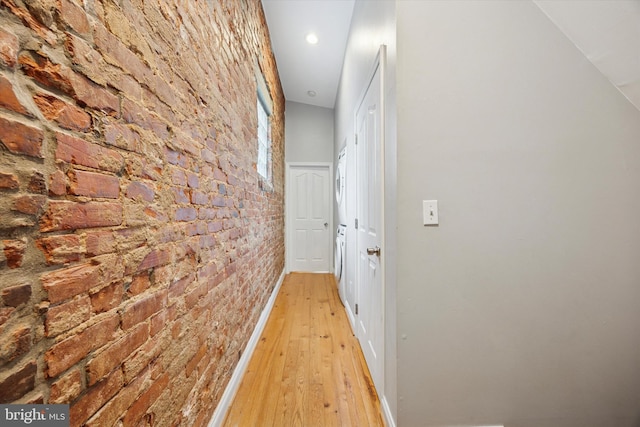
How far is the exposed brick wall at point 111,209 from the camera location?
1.53 ft

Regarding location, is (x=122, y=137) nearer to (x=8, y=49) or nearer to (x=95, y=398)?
(x=8, y=49)

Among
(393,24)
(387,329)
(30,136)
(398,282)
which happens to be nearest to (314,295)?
(387,329)

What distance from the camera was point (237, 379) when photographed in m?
1.63

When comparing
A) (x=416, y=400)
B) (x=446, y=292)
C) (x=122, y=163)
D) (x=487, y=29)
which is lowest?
(x=416, y=400)

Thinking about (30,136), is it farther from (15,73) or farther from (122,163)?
(122,163)

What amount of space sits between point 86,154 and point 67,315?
0.36m

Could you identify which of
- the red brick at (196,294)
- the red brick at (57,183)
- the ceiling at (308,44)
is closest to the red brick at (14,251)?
the red brick at (57,183)

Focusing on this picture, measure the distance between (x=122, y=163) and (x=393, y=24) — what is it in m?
1.33

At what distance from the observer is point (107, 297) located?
0.65m

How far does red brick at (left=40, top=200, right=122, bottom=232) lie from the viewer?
516 millimetres

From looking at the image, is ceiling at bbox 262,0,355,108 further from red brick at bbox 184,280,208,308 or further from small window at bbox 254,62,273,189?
red brick at bbox 184,280,208,308

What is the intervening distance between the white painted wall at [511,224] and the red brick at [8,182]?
47.4 inches

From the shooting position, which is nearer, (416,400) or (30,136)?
(30,136)

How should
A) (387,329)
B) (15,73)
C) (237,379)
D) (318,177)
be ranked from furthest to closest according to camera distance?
1. (318,177)
2. (237,379)
3. (387,329)
4. (15,73)
